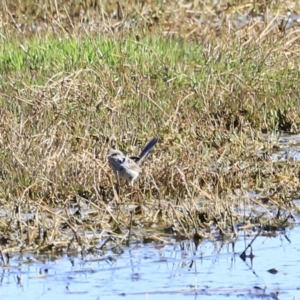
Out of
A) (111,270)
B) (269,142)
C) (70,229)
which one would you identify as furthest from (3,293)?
(269,142)

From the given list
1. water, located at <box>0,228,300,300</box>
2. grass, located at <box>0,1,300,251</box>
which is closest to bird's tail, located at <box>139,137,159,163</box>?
grass, located at <box>0,1,300,251</box>

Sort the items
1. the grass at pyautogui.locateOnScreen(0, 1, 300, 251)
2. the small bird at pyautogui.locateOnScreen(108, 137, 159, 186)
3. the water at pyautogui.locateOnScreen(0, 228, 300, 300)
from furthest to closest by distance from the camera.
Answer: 1. the small bird at pyautogui.locateOnScreen(108, 137, 159, 186)
2. the grass at pyautogui.locateOnScreen(0, 1, 300, 251)
3. the water at pyautogui.locateOnScreen(0, 228, 300, 300)

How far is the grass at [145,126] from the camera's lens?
725cm

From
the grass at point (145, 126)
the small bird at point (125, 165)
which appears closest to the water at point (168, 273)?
the grass at point (145, 126)

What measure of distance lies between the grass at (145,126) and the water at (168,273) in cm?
20

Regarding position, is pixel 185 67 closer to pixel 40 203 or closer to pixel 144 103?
pixel 144 103

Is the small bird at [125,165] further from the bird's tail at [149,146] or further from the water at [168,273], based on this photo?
the water at [168,273]

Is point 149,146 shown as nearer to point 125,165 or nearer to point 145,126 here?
point 125,165

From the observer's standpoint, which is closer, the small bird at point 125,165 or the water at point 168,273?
the water at point 168,273

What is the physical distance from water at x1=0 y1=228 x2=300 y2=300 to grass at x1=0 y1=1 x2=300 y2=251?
0.20m

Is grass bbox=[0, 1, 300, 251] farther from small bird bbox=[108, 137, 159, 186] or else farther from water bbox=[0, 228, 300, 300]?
water bbox=[0, 228, 300, 300]

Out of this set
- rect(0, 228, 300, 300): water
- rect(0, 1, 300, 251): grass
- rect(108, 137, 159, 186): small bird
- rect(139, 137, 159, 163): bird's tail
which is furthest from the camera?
rect(139, 137, 159, 163): bird's tail

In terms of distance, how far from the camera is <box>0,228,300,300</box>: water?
5.98m

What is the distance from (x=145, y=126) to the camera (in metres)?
9.34
